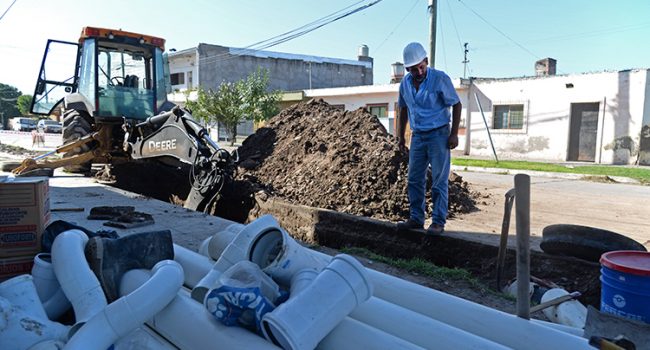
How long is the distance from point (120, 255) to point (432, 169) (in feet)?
9.75

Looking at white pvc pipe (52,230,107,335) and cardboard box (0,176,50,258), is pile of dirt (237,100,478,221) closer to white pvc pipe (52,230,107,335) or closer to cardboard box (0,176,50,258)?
cardboard box (0,176,50,258)

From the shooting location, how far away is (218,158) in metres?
6.21

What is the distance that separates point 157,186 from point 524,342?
8586 mm

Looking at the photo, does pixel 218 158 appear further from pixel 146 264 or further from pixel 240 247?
pixel 240 247

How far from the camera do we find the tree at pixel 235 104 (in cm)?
2173

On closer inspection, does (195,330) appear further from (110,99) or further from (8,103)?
(8,103)

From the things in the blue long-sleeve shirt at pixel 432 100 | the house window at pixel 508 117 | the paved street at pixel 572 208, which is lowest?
the paved street at pixel 572 208

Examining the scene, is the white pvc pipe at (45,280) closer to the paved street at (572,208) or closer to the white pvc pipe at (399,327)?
the white pvc pipe at (399,327)

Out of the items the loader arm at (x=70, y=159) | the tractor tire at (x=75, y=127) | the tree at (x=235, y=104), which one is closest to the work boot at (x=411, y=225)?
the loader arm at (x=70, y=159)

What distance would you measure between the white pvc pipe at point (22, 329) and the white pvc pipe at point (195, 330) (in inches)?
17.9

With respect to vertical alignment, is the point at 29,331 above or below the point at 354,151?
below

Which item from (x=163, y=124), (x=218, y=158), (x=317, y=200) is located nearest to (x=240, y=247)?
(x=218, y=158)

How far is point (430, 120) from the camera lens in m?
4.55

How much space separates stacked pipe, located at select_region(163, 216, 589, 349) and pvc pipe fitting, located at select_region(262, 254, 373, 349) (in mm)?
53
